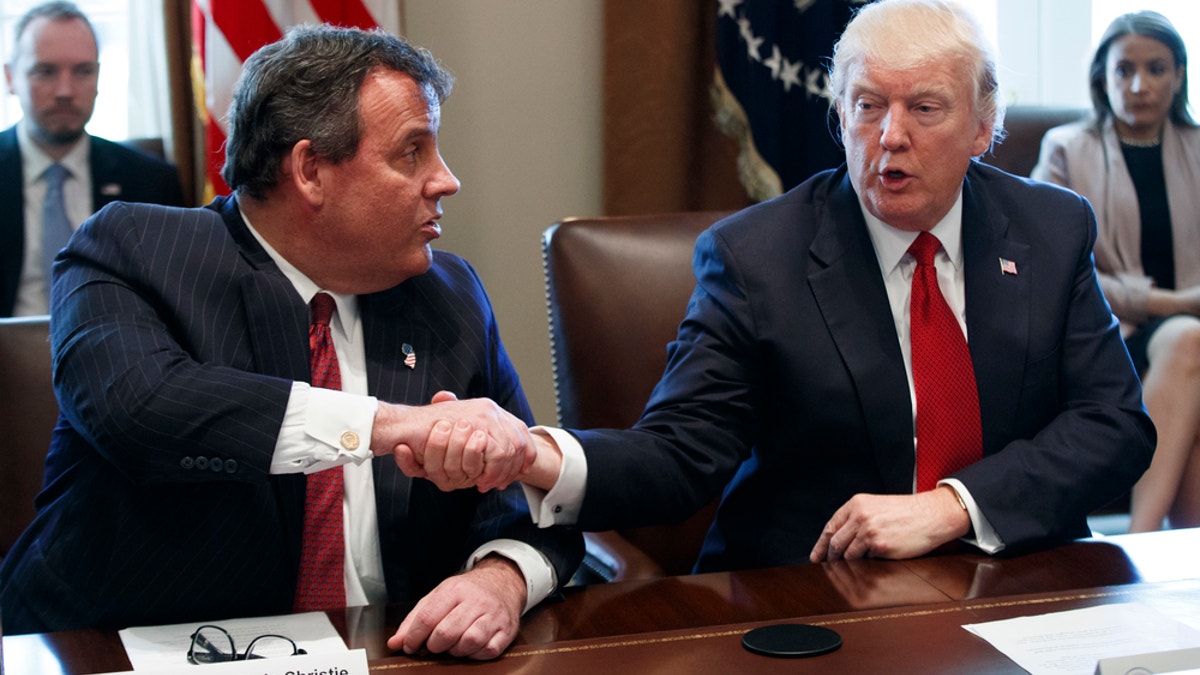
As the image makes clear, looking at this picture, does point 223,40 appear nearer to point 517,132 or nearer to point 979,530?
point 517,132

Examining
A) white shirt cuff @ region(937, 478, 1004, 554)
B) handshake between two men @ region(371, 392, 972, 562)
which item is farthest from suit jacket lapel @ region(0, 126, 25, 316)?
white shirt cuff @ region(937, 478, 1004, 554)

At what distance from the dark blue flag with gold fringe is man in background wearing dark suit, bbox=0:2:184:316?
1533mm

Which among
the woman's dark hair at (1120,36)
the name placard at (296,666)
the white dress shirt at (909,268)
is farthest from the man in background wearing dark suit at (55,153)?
the woman's dark hair at (1120,36)

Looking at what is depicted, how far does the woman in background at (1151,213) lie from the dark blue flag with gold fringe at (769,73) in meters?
0.71

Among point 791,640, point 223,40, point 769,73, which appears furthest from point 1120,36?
point 791,640

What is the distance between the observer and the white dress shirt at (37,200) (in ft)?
10.5

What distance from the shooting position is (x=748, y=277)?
6.77ft

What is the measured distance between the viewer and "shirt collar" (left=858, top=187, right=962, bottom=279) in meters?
2.11

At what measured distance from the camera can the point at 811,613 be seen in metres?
1.50

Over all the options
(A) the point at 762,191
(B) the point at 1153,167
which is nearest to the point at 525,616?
(A) the point at 762,191

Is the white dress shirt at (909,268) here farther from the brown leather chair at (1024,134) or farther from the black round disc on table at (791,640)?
the brown leather chair at (1024,134)

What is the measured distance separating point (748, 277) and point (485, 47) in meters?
1.81

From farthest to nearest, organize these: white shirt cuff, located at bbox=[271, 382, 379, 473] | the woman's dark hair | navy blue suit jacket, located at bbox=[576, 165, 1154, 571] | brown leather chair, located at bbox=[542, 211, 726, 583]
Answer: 1. the woman's dark hair
2. brown leather chair, located at bbox=[542, 211, 726, 583]
3. navy blue suit jacket, located at bbox=[576, 165, 1154, 571]
4. white shirt cuff, located at bbox=[271, 382, 379, 473]

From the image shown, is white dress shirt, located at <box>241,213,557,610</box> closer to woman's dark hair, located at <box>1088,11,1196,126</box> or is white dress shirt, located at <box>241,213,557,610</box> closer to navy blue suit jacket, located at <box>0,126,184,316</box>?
navy blue suit jacket, located at <box>0,126,184,316</box>
